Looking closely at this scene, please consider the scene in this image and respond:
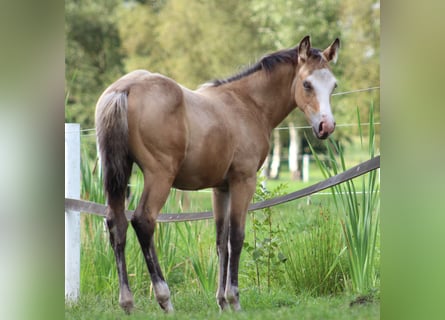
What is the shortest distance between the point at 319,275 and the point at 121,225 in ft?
6.50

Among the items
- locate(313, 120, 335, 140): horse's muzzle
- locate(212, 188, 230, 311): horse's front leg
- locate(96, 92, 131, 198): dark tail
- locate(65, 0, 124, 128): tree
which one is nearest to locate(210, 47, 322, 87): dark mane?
locate(313, 120, 335, 140): horse's muzzle

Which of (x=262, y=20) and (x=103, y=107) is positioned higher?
(x=262, y=20)

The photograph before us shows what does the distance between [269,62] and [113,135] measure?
1435 mm

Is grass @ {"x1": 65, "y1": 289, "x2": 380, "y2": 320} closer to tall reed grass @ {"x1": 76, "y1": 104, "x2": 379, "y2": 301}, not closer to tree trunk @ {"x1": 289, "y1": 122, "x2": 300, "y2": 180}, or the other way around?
tall reed grass @ {"x1": 76, "y1": 104, "x2": 379, "y2": 301}

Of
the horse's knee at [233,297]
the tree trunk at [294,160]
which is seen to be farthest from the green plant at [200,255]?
the tree trunk at [294,160]

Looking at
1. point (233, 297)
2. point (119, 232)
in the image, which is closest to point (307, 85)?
point (233, 297)

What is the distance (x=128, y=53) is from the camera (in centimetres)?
1738

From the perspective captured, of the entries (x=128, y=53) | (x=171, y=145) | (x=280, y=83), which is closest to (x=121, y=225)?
(x=171, y=145)

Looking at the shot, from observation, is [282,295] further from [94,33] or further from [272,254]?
[94,33]

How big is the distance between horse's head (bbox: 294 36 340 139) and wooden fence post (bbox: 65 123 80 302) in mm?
1825

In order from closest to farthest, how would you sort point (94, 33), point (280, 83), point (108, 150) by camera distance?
1. point (108, 150)
2. point (280, 83)
3. point (94, 33)

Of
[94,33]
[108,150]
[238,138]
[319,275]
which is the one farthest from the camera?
[94,33]

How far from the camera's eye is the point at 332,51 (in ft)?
14.0

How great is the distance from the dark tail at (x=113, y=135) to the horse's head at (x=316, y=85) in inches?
50.1
